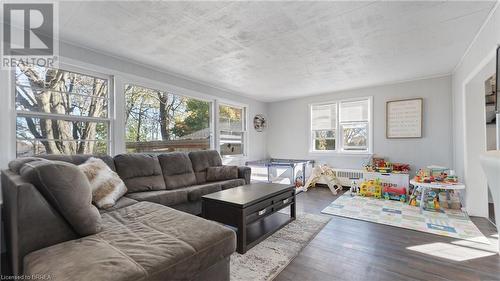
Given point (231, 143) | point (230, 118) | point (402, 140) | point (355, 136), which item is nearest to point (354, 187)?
point (355, 136)

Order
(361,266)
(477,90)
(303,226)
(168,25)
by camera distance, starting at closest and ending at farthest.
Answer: (361,266), (168,25), (303,226), (477,90)

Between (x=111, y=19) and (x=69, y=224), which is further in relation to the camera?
(x=111, y=19)

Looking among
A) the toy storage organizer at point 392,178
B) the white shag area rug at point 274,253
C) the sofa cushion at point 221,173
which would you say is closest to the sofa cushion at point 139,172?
the sofa cushion at point 221,173

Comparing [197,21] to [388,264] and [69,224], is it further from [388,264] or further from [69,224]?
[388,264]

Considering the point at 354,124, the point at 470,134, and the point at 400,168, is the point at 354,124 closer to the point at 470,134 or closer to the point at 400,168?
the point at 400,168

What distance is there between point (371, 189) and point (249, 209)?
3164 mm

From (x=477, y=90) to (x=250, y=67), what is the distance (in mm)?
3387

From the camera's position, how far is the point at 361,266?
1.93 metres

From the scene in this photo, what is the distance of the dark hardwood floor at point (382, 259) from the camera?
179 cm

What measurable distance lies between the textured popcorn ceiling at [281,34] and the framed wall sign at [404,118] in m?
0.79

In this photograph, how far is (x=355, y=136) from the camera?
5258 millimetres

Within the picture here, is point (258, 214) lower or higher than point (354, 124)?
lower

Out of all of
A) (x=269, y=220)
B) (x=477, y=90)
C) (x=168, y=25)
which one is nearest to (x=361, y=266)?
(x=269, y=220)

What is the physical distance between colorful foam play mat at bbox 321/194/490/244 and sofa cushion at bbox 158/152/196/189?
87.3 inches
